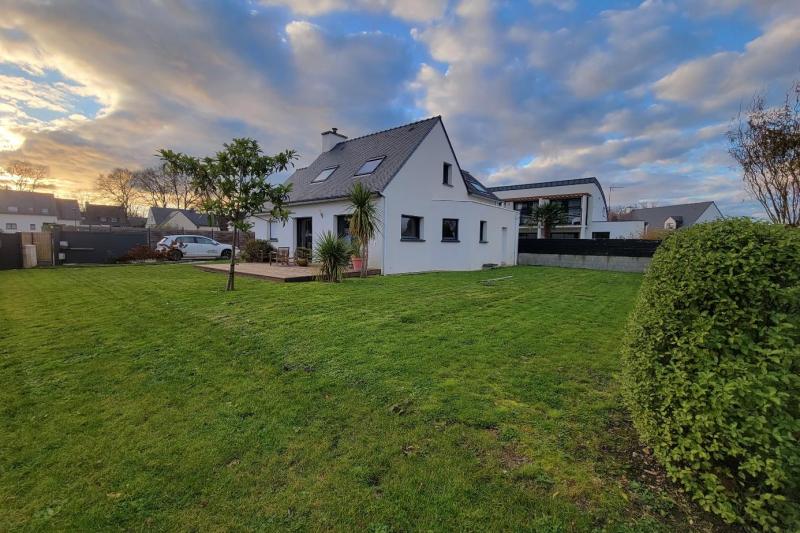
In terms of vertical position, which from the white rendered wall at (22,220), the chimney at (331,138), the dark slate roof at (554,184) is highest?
the dark slate roof at (554,184)

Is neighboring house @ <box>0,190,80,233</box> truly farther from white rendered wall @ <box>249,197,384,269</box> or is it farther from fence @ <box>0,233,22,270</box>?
white rendered wall @ <box>249,197,384,269</box>

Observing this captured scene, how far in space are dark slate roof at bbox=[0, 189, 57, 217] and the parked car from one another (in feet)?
149

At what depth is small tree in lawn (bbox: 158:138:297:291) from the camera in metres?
7.38

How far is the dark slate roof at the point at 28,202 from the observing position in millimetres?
43031

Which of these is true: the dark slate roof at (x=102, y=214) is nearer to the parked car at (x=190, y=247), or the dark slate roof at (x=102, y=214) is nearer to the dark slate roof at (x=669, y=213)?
the parked car at (x=190, y=247)

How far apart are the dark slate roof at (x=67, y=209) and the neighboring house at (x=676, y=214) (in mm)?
78957

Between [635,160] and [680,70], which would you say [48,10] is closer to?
[680,70]

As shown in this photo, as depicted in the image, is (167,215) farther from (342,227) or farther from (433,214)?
(433,214)

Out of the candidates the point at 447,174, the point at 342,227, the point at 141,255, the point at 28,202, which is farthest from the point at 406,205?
the point at 28,202

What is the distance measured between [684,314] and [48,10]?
11.8m

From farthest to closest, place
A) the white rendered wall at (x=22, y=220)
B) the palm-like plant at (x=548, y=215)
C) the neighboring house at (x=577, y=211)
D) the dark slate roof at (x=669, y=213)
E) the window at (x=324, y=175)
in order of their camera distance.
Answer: the white rendered wall at (x=22, y=220), the dark slate roof at (x=669, y=213), the neighboring house at (x=577, y=211), the palm-like plant at (x=548, y=215), the window at (x=324, y=175)

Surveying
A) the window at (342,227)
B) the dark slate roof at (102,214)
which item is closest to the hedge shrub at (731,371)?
the window at (342,227)

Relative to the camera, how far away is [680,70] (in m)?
9.75

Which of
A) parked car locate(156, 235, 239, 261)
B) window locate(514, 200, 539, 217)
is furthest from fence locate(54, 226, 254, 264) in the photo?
window locate(514, 200, 539, 217)
